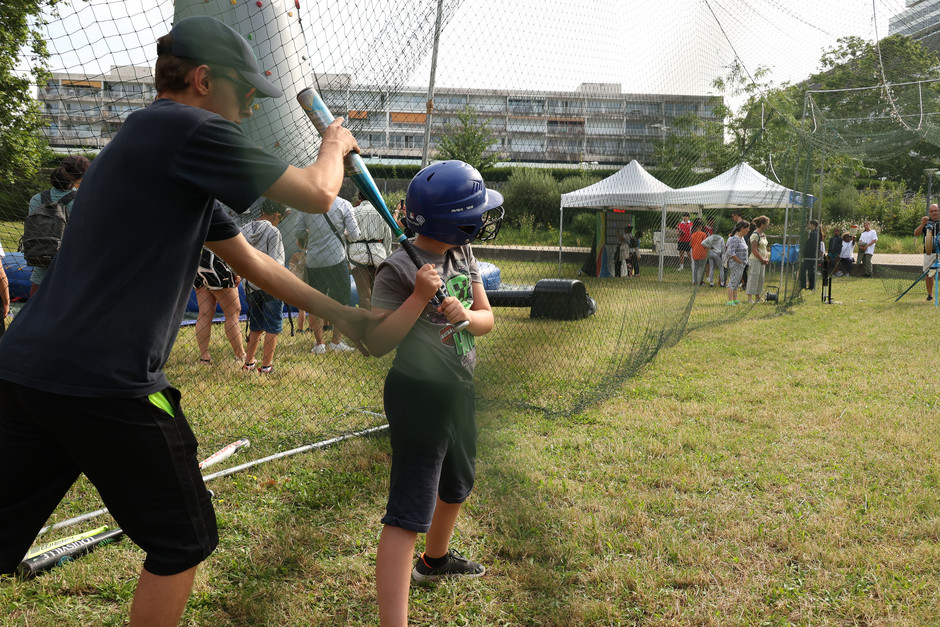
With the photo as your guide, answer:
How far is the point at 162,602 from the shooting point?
1524 millimetres

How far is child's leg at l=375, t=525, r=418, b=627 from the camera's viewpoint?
76.8 inches

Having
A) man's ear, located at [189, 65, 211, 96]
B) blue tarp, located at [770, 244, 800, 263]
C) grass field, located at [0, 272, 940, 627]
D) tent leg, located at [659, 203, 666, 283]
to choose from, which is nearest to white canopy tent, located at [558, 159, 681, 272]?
tent leg, located at [659, 203, 666, 283]

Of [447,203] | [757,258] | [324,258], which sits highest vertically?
[447,203]

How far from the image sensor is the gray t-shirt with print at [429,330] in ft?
6.73

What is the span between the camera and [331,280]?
556 cm

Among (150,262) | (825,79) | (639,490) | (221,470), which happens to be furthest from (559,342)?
(825,79)

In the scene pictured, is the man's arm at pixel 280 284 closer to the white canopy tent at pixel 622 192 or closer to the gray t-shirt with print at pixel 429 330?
the gray t-shirt with print at pixel 429 330

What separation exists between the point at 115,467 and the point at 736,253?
10988 mm

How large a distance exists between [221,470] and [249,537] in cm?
85

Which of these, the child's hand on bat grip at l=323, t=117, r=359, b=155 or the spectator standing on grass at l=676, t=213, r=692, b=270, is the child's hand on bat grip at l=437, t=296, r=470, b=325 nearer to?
the child's hand on bat grip at l=323, t=117, r=359, b=155

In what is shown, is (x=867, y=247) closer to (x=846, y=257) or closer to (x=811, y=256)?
(x=846, y=257)

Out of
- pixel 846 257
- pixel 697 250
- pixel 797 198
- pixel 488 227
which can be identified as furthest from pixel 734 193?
pixel 846 257

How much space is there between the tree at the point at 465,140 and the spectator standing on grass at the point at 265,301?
9.24ft

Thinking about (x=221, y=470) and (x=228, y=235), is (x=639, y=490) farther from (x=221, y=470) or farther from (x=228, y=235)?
(x=228, y=235)
